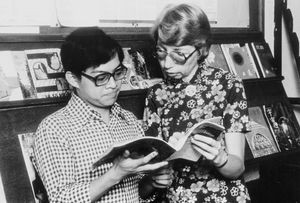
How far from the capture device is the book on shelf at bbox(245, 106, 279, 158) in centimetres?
229

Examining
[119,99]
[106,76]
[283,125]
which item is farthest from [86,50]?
[283,125]

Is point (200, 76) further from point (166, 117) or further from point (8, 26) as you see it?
point (8, 26)

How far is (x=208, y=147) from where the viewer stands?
135cm

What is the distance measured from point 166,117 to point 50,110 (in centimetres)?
54

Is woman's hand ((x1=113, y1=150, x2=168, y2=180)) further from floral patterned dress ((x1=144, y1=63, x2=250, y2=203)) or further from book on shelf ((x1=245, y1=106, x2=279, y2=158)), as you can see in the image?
book on shelf ((x1=245, y1=106, x2=279, y2=158))

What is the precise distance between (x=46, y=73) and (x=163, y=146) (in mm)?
830

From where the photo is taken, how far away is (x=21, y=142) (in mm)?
1628

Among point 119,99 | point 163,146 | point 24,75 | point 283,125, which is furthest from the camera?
point 283,125

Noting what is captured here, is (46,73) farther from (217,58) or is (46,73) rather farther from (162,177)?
(217,58)

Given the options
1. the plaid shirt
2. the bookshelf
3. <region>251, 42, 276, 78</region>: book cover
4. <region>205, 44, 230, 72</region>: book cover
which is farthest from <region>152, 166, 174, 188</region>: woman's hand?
<region>251, 42, 276, 78</region>: book cover

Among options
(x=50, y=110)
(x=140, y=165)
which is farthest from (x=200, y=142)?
(x=50, y=110)

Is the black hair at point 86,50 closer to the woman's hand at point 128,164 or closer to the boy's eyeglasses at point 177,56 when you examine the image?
the boy's eyeglasses at point 177,56

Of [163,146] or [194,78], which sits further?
[194,78]

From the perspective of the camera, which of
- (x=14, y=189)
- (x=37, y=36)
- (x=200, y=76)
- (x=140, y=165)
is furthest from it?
(x=37, y=36)
